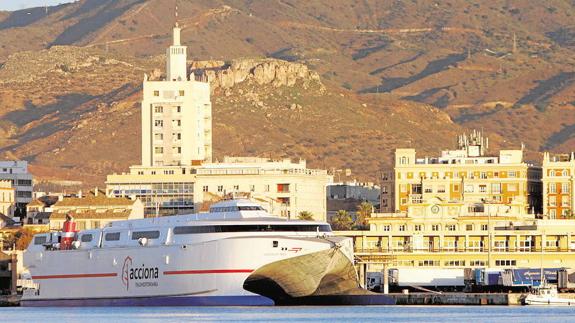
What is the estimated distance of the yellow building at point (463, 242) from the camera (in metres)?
180

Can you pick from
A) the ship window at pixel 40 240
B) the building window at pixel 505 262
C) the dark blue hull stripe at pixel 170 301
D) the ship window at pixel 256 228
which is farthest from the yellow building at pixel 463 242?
the ship window at pixel 256 228

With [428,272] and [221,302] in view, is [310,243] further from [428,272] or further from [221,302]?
[428,272]

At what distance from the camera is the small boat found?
5876 inches

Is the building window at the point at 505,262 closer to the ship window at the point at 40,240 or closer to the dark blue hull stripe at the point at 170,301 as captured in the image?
the ship window at the point at 40,240

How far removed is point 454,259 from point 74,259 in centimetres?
3519

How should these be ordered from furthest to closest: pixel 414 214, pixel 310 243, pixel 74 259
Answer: pixel 414 214 → pixel 74 259 → pixel 310 243

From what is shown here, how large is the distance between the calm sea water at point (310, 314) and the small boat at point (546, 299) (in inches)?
136

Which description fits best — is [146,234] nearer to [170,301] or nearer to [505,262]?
[170,301]

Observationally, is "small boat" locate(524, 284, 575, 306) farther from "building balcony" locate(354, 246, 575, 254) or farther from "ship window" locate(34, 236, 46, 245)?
"ship window" locate(34, 236, 46, 245)

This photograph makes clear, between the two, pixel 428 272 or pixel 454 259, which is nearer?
pixel 428 272

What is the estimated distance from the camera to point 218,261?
474 feet

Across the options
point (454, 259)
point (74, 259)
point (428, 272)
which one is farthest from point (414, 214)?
point (74, 259)

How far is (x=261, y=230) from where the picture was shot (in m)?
145

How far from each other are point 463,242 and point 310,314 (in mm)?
49260
